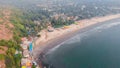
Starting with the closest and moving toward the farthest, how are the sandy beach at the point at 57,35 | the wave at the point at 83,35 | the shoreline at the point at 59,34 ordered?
1. the shoreline at the point at 59,34
2. the sandy beach at the point at 57,35
3. the wave at the point at 83,35

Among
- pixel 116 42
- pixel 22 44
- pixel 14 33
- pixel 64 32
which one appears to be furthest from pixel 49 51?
pixel 116 42

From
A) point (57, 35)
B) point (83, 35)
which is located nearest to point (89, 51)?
point (83, 35)

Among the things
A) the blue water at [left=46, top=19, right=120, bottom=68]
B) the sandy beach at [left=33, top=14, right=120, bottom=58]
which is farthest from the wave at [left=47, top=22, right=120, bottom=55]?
the sandy beach at [left=33, top=14, right=120, bottom=58]

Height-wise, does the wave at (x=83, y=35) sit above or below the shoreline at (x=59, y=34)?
below

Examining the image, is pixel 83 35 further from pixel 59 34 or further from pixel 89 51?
pixel 89 51

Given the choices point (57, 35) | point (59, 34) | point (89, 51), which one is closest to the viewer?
point (89, 51)

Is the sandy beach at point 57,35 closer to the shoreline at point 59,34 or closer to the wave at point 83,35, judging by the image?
the shoreline at point 59,34

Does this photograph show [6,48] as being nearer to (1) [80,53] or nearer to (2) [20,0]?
(1) [80,53]

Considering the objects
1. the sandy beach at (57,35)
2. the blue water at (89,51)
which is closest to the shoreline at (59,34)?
the sandy beach at (57,35)
